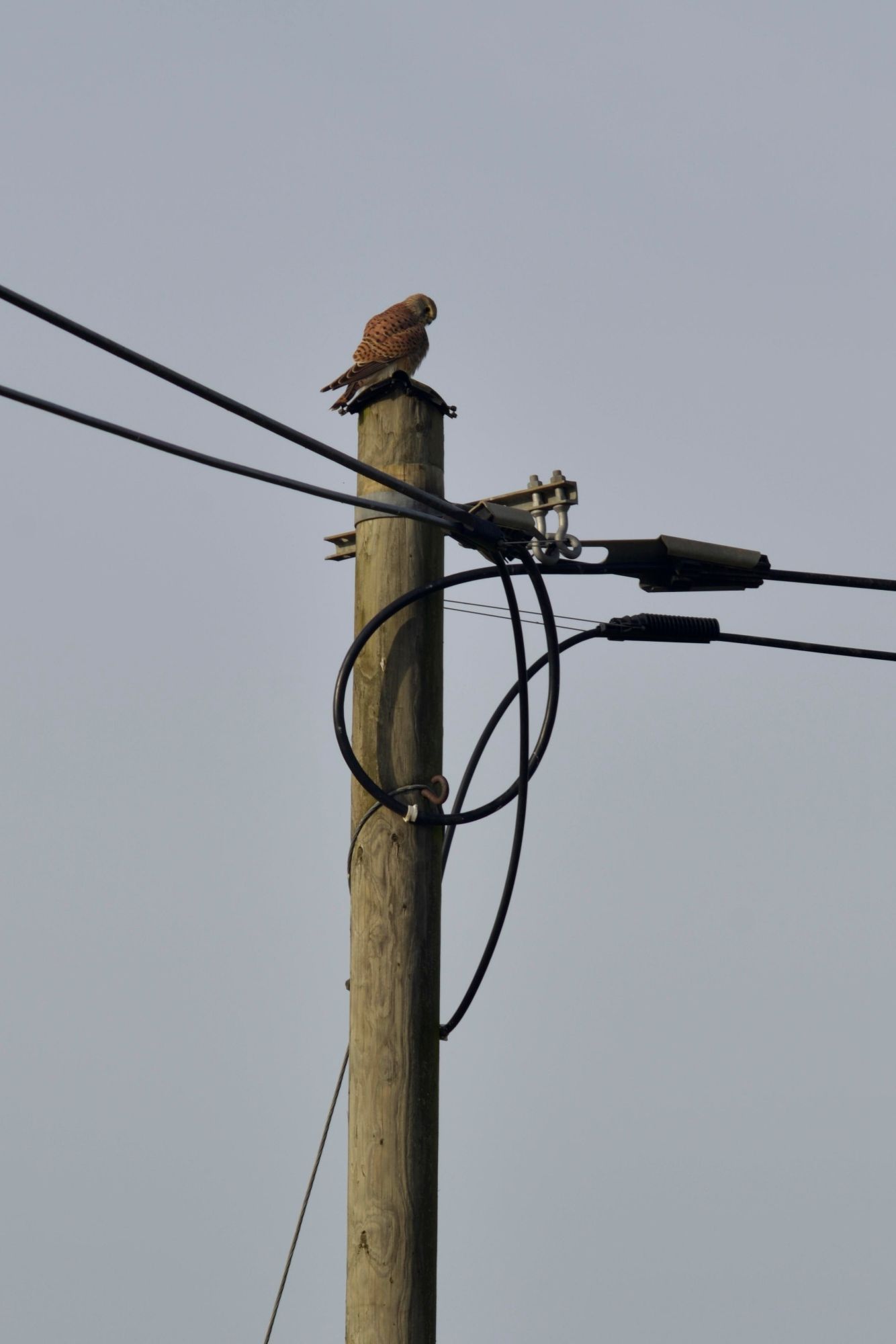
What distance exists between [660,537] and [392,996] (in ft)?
6.03

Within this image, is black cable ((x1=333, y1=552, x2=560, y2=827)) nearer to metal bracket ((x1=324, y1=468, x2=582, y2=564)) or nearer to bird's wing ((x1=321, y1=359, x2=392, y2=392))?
metal bracket ((x1=324, y1=468, x2=582, y2=564))

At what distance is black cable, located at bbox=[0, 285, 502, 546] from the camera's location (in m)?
3.48

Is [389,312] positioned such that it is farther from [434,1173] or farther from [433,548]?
[434,1173]

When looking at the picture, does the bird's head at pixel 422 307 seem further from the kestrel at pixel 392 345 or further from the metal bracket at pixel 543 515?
the metal bracket at pixel 543 515

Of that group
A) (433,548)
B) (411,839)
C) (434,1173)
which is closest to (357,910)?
(411,839)

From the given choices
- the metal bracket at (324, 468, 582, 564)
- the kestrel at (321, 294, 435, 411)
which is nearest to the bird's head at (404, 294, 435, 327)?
the kestrel at (321, 294, 435, 411)

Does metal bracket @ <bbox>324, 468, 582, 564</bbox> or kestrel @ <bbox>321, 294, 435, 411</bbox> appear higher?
kestrel @ <bbox>321, 294, 435, 411</bbox>

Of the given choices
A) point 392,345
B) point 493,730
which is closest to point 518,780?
point 493,730

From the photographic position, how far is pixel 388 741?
447 cm

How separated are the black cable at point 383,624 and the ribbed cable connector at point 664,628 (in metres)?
0.66

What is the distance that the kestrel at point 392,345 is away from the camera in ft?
16.7

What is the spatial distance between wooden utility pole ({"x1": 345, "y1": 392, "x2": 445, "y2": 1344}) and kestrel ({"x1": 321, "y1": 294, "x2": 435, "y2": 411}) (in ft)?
1.36

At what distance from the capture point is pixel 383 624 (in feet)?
14.8

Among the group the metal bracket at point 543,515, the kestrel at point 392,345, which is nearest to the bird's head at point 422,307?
the kestrel at point 392,345
